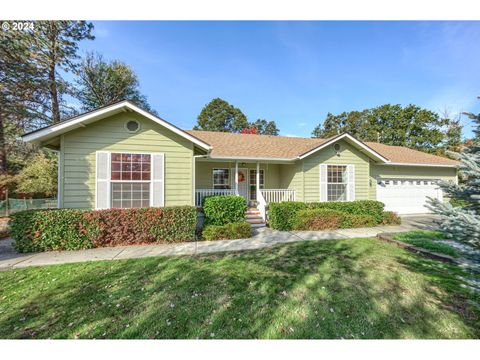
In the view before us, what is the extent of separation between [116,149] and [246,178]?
6465 mm

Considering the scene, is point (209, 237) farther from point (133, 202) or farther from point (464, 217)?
point (464, 217)

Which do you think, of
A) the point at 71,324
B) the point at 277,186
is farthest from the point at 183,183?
the point at 277,186

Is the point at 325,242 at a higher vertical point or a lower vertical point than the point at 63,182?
lower

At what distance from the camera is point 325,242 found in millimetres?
6688

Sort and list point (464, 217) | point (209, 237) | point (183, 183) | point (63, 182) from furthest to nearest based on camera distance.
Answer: point (183, 183), point (209, 237), point (63, 182), point (464, 217)

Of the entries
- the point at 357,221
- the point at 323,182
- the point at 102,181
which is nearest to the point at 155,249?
the point at 102,181

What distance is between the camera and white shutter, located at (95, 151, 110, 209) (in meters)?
6.93

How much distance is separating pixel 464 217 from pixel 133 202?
26.2ft

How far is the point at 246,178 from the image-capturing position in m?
11.6

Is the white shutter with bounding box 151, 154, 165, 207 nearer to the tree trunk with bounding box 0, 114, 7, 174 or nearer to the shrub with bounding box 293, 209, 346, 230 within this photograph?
the shrub with bounding box 293, 209, 346, 230

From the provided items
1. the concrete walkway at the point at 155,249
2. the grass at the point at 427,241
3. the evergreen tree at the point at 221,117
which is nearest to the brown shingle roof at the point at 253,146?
the concrete walkway at the point at 155,249

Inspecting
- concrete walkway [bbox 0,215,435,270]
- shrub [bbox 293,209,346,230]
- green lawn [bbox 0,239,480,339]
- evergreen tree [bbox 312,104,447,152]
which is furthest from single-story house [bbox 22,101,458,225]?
evergreen tree [bbox 312,104,447,152]

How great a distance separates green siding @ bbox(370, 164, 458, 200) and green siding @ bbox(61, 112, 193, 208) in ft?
33.8
